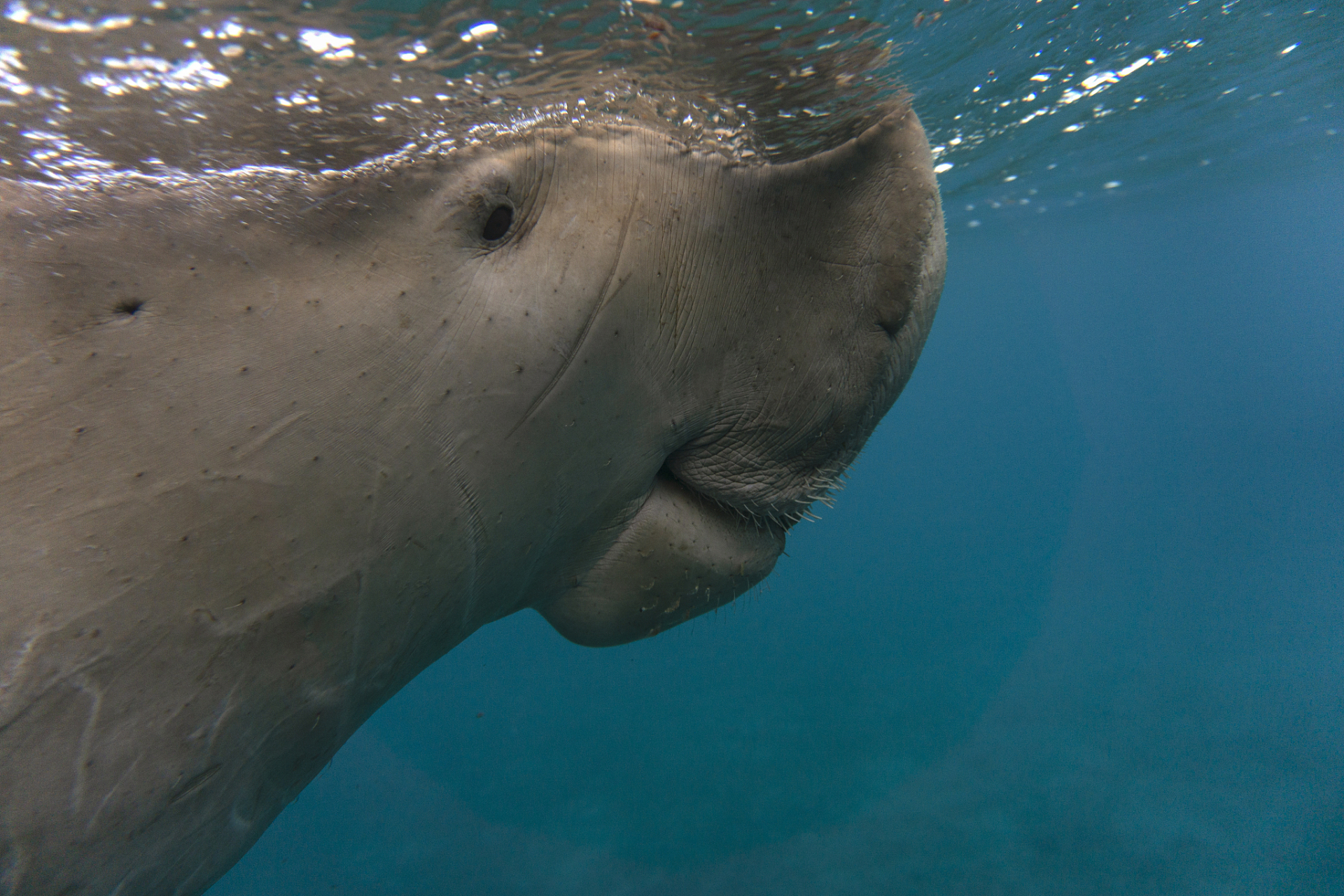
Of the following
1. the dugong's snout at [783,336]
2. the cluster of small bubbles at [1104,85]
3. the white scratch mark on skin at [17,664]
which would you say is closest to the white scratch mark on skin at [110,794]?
the white scratch mark on skin at [17,664]

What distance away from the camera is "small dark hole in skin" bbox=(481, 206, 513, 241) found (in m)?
1.41

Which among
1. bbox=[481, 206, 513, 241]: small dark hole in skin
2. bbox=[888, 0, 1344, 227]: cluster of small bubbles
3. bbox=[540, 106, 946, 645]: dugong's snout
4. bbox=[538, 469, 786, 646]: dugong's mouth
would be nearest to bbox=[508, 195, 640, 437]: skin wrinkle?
bbox=[540, 106, 946, 645]: dugong's snout

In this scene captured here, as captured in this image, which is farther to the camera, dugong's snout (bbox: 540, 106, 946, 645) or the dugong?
dugong's snout (bbox: 540, 106, 946, 645)

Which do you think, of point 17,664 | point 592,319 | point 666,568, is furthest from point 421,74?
point 17,664

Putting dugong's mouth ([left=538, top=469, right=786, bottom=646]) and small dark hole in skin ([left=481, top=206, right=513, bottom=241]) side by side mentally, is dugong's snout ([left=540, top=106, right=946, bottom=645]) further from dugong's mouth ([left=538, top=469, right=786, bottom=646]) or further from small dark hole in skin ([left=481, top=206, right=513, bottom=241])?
small dark hole in skin ([left=481, top=206, right=513, bottom=241])

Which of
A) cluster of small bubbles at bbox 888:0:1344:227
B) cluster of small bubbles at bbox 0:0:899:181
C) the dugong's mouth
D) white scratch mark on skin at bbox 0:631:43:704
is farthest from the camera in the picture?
cluster of small bubbles at bbox 888:0:1344:227

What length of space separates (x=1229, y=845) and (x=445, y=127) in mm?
15366

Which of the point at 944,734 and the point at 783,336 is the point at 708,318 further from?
the point at 944,734

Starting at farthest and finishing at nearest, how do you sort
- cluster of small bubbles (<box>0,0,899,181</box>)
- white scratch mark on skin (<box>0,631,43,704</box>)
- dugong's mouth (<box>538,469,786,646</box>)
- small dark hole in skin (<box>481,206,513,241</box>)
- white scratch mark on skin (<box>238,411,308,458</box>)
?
dugong's mouth (<box>538,469,786,646</box>), cluster of small bubbles (<box>0,0,899,181</box>), small dark hole in skin (<box>481,206,513,241</box>), white scratch mark on skin (<box>238,411,308,458</box>), white scratch mark on skin (<box>0,631,43,704</box>)

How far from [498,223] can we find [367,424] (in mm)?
502

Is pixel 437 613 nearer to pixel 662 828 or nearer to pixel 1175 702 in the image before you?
pixel 662 828

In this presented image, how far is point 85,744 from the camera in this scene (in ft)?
3.26

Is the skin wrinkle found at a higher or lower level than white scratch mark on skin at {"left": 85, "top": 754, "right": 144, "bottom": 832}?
higher

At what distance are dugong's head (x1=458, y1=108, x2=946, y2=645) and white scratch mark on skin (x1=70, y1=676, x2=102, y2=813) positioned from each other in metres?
0.78
